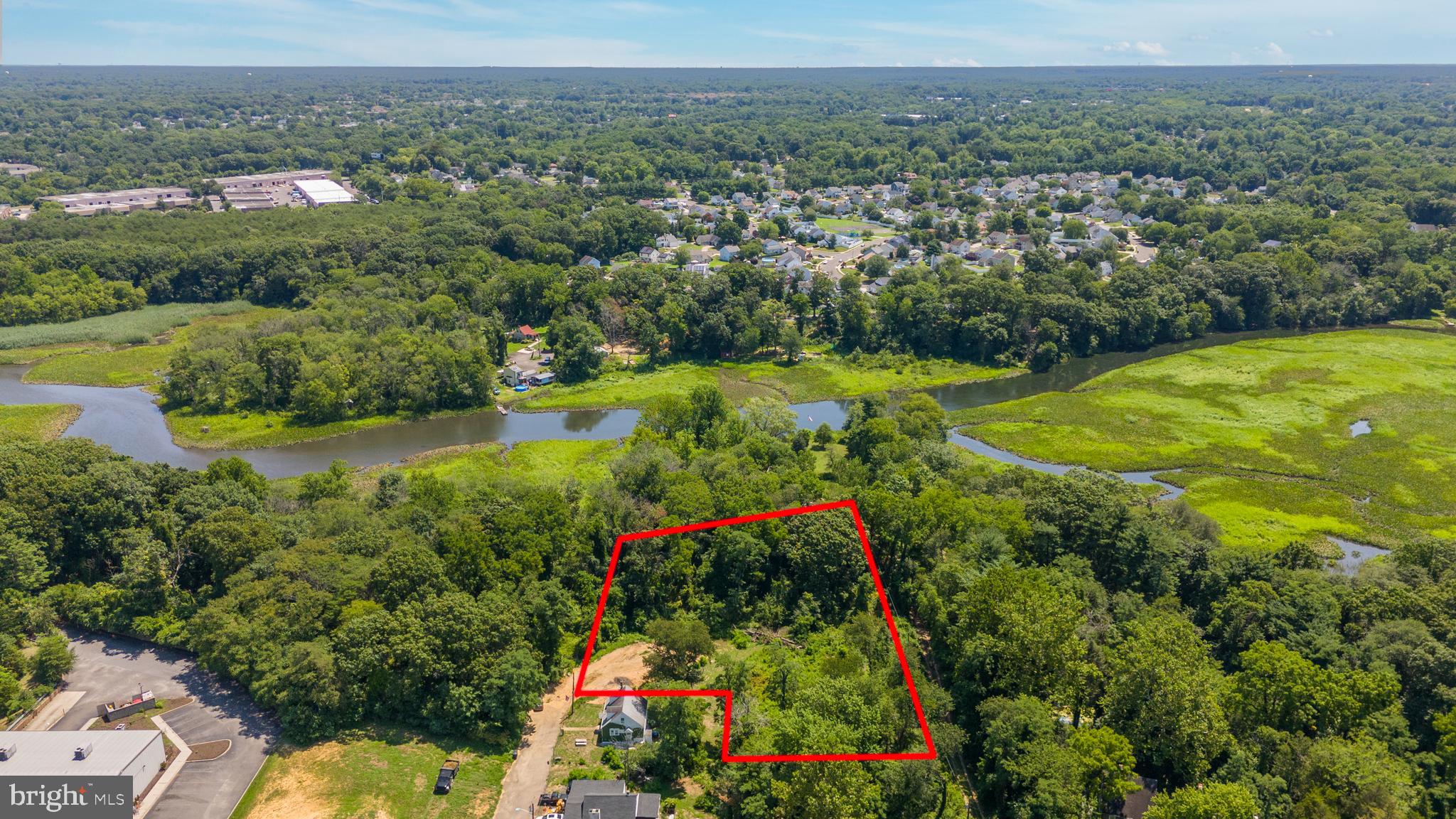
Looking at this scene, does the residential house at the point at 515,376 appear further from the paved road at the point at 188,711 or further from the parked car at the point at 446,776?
the parked car at the point at 446,776

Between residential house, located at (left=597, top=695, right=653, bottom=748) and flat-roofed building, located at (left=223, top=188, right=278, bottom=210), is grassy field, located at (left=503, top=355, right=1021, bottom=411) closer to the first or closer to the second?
residential house, located at (left=597, top=695, right=653, bottom=748)

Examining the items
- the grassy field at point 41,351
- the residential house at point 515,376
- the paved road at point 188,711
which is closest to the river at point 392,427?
the grassy field at point 41,351

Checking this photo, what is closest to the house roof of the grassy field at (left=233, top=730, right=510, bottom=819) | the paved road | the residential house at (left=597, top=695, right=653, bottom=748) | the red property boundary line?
the residential house at (left=597, top=695, right=653, bottom=748)

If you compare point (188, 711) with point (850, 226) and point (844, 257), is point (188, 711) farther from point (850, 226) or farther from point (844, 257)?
point (850, 226)

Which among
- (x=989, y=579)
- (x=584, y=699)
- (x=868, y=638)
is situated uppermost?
(x=989, y=579)

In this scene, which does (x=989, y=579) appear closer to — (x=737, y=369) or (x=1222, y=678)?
(x=1222, y=678)

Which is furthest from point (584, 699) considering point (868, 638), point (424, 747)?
point (868, 638)
